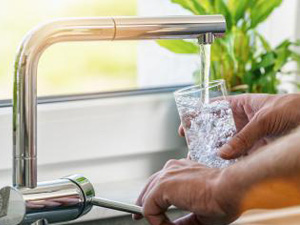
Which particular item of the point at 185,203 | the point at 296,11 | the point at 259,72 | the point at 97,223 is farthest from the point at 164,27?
the point at 296,11

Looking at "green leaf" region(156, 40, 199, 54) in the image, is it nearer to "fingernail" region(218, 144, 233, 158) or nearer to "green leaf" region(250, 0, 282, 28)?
"green leaf" region(250, 0, 282, 28)

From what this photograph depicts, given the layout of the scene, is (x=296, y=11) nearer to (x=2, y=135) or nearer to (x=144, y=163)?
(x=144, y=163)

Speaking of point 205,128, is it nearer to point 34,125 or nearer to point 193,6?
point 34,125

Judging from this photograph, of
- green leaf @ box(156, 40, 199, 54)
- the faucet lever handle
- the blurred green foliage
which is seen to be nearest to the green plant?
green leaf @ box(156, 40, 199, 54)

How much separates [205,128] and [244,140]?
0.20 feet

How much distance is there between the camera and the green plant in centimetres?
137

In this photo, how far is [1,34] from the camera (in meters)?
1.27

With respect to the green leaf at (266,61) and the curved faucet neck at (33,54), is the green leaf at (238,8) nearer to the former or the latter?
the green leaf at (266,61)

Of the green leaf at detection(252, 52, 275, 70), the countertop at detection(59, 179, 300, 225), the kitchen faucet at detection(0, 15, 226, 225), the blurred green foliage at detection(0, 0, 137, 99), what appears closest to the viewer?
the kitchen faucet at detection(0, 15, 226, 225)

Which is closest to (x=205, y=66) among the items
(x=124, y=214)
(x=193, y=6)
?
(x=124, y=214)

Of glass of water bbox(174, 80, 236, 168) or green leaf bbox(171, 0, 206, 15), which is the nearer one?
glass of water bbox(174, 80, 236, 168)

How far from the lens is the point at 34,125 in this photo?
0.91 metres

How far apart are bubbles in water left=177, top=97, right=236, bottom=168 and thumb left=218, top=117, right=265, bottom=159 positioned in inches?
0.5

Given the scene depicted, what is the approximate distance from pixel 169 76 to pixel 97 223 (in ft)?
1.38
